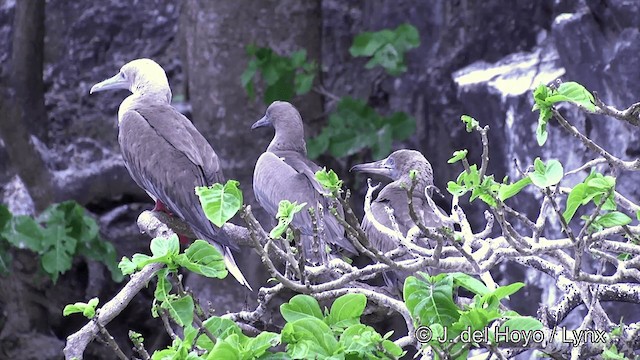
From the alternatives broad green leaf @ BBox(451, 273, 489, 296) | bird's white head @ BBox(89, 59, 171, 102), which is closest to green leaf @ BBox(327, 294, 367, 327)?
broad green leaf @ BBox(451, 273, 489, 296)

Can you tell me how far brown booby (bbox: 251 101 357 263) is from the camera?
14.5 ft

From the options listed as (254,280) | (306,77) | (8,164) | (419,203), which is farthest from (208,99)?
(419,203)

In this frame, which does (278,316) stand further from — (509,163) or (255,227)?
(255,227)

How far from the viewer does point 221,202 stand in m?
2.40

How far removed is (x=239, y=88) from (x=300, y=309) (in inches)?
154

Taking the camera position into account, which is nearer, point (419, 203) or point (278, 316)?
point (419, 203)

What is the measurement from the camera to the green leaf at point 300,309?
2400 millimetres

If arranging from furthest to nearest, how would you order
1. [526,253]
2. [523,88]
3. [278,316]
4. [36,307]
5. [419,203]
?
[36,307], [278,316], [523,88], [419,203], [526,253]

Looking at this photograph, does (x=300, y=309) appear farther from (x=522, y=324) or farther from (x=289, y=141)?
(x=289, y=141)

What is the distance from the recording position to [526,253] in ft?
8.16

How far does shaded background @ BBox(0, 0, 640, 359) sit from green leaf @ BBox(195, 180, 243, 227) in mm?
3046

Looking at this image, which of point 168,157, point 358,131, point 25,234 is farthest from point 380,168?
point 25,234

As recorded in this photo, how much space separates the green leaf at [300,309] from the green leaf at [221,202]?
230 millimetres

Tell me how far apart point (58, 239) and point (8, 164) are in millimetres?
812
